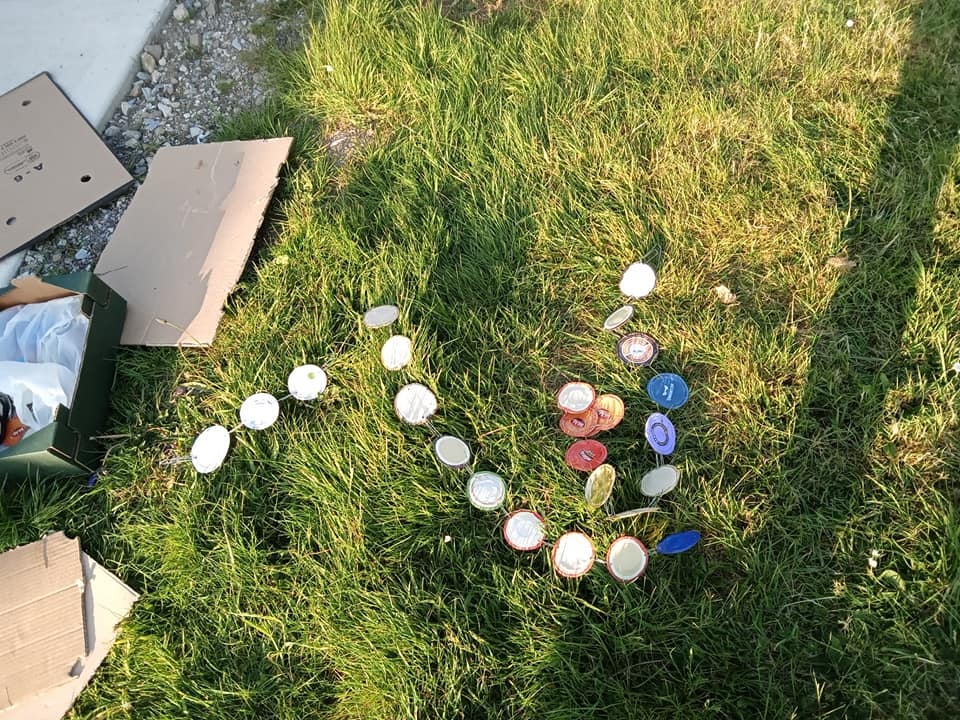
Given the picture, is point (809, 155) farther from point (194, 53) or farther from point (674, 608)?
point (194, 53)

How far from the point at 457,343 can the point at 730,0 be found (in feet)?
6.36

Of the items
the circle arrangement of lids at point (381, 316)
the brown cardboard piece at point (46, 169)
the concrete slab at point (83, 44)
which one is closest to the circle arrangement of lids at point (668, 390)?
the circle arrangement of lids at point (381, 316)

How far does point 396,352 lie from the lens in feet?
6.76

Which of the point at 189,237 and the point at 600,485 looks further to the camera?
the point at 189,237

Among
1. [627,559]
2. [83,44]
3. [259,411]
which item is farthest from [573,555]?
[83,44]

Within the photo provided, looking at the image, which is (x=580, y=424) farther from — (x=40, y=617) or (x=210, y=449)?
(x=40, y=617)

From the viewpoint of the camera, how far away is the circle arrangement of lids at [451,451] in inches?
74.0

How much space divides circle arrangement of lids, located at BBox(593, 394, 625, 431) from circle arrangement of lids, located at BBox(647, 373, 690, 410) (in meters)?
0.11

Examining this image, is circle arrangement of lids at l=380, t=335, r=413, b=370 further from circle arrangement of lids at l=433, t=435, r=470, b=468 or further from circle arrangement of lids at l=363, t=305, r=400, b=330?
circle arrangement of lids at l=433, t=435, r=470, b=468

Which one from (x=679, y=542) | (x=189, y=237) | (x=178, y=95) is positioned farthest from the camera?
(x=178, y=95)

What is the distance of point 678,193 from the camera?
7.38ft

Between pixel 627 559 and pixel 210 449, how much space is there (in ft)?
4.45

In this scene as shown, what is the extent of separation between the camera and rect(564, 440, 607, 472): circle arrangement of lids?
185 cm

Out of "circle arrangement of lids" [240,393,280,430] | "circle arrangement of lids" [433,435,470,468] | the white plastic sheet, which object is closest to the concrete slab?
the white plastic sheet
